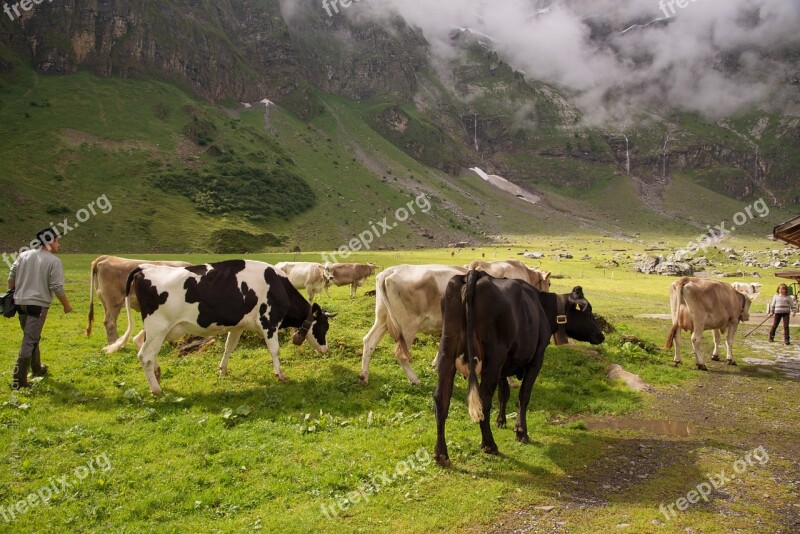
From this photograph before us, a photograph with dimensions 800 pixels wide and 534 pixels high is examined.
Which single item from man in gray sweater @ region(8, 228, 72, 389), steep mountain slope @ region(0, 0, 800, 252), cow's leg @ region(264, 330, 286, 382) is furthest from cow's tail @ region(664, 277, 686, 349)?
steep mountain slope @ region(0, 0, 800, 252)

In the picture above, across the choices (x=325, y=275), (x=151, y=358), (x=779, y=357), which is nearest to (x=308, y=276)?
(x=325, y=275)

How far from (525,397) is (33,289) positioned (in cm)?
1052

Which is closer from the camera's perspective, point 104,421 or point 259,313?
point 104,421

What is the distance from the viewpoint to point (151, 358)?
10.5m

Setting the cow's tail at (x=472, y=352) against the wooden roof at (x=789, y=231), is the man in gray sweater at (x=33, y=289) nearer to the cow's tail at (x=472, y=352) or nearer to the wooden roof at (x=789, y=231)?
the cow's tail at (x=472, y=352)

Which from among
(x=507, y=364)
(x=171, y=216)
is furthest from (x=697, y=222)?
(x=507, y=364)

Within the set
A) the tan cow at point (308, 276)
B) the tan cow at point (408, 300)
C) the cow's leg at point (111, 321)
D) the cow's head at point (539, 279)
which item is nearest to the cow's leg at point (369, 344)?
the tan cow at point (408, 300)

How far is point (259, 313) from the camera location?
11.8 m

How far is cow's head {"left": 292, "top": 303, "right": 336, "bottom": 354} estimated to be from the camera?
1327cm

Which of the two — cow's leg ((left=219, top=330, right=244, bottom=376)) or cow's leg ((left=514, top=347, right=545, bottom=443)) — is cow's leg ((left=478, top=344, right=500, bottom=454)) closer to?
cow's leg ((left=514, top=347, right=545, bottom=443))

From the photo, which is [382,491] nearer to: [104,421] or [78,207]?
[104,421]

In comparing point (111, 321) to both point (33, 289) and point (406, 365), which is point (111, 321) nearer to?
point (33, 289)

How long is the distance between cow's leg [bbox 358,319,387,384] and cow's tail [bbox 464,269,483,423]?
4022mm

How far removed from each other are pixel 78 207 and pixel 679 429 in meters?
92.5
